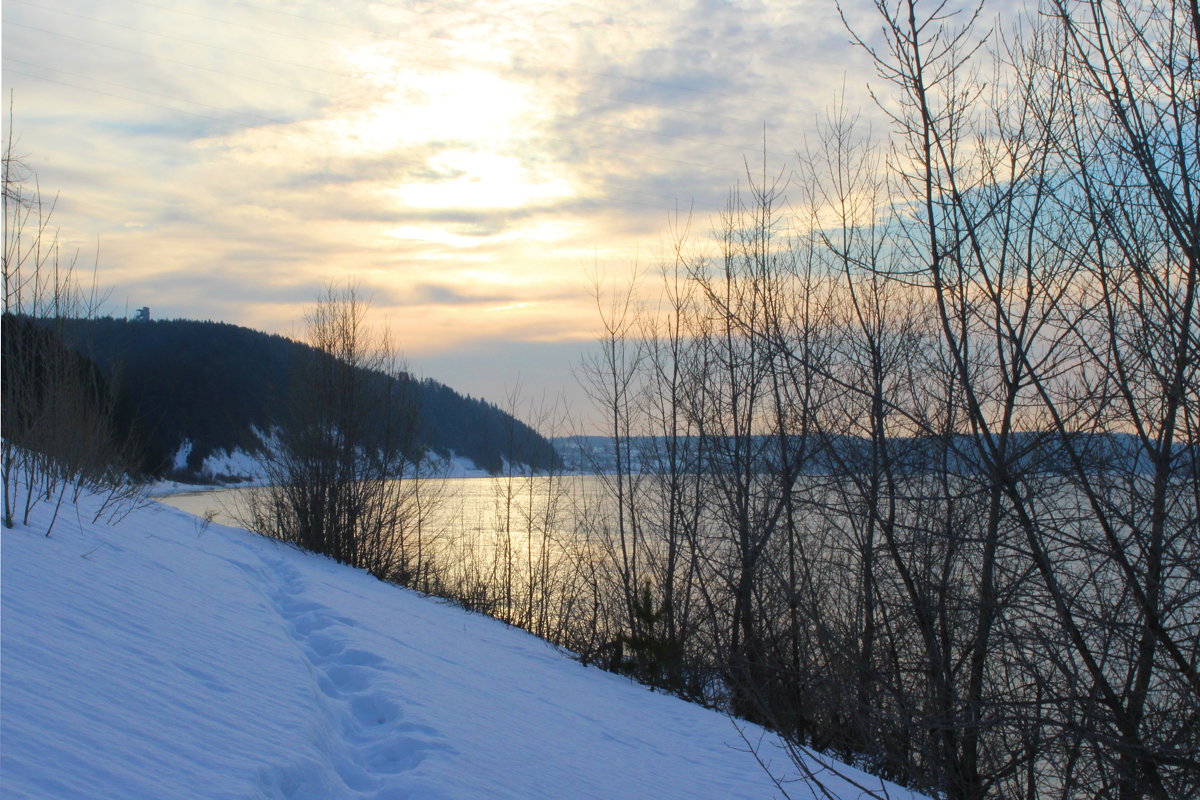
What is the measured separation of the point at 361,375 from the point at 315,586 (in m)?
9.15

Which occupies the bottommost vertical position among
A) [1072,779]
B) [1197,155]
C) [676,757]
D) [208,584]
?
[676,757]

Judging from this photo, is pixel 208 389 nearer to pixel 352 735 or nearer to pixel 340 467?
pixel 340 467

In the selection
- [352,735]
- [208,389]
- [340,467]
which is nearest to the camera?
[352,735]

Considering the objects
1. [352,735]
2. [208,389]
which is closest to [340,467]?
[352,735]

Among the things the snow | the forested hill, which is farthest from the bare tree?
the forested hill

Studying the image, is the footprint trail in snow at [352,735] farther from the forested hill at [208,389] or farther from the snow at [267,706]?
the forested hill at [208,389]

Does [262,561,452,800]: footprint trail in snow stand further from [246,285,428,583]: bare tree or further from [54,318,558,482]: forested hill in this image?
[54,318,558,482]: forested hill

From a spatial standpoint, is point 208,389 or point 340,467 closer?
point 340,467

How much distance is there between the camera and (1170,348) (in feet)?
12.3

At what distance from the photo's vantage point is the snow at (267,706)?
314cm

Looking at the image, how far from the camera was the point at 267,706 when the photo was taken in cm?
440

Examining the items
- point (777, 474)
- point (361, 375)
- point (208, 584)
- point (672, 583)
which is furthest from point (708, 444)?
point (361, 375)

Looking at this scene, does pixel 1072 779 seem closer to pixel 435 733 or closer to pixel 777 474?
pixel 435 733

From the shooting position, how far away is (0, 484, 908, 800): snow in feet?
10.3
